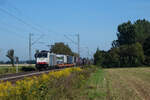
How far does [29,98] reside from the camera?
25.9 feet

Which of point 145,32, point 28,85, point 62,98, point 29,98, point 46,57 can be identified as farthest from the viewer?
point 145,32

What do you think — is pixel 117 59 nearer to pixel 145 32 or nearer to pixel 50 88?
pixel 145 32

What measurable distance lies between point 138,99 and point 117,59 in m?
73.3

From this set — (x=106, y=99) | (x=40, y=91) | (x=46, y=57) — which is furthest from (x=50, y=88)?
(x=46, y=57)

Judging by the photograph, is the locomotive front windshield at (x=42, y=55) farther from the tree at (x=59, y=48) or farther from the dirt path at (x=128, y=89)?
the tree at (x=59, y=48)

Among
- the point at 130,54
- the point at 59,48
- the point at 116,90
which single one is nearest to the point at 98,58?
the point at 130,54

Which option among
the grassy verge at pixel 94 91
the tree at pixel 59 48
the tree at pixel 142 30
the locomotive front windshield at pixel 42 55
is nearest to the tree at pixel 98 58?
the tree at pixel 142 30

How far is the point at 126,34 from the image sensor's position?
101438 millimetres

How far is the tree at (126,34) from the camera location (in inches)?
3910

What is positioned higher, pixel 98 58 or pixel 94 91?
pixel 98 58

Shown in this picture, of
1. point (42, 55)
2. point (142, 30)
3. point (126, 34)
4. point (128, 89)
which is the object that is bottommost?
point (128, 89)

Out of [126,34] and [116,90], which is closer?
[116,90]

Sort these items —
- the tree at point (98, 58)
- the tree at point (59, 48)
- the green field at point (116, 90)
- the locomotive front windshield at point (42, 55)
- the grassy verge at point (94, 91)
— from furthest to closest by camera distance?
the tree at point (59, 48), the tree at point (98, 58), the locomotive front windshield at point (42, 55), the green field at point (116, 90), the grassy verge at point (94, 91)

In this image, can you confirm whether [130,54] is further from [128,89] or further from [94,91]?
[94,91]
